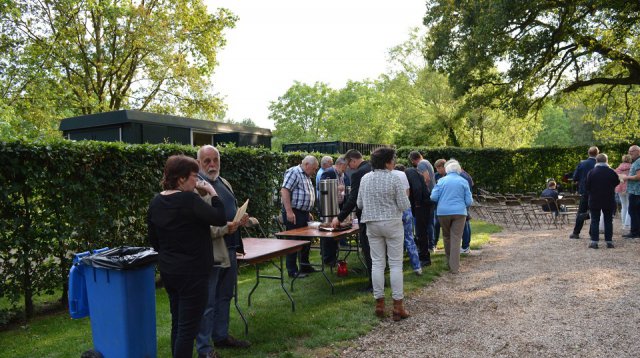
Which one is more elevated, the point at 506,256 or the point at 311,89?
the point at 311,89

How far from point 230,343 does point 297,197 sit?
10.2 ft

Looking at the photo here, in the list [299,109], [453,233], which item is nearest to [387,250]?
[453,233]

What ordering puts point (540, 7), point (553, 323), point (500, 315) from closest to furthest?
1. point (553, 323)
2. point (500, 315)
3. point (540, 7)

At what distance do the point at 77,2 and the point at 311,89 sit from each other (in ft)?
130

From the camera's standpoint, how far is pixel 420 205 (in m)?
7.38

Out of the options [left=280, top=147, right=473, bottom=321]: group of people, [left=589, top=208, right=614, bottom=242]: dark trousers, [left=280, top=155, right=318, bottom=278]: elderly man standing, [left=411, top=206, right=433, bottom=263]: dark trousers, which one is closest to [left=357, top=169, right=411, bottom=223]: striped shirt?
[left=280, top=147, right=473, bottom=321]: group of people

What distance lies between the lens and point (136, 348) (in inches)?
144

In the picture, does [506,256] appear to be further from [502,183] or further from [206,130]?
[502,183]

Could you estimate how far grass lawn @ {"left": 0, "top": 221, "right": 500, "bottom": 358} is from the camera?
14.1 feet

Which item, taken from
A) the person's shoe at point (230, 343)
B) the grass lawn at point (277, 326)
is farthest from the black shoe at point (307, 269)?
the person's shoe at point (230, 343)

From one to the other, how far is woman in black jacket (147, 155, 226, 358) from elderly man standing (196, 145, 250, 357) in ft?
1.40

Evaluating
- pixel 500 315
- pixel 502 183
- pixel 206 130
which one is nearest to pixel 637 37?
pixel 502 183

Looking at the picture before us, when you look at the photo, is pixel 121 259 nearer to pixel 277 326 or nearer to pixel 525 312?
pixel 277 326

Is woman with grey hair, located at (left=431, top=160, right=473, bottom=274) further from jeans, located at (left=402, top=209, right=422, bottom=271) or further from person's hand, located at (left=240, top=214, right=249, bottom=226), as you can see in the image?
person's hand, located at (left=240, top=214, right=249, bottom=226)
